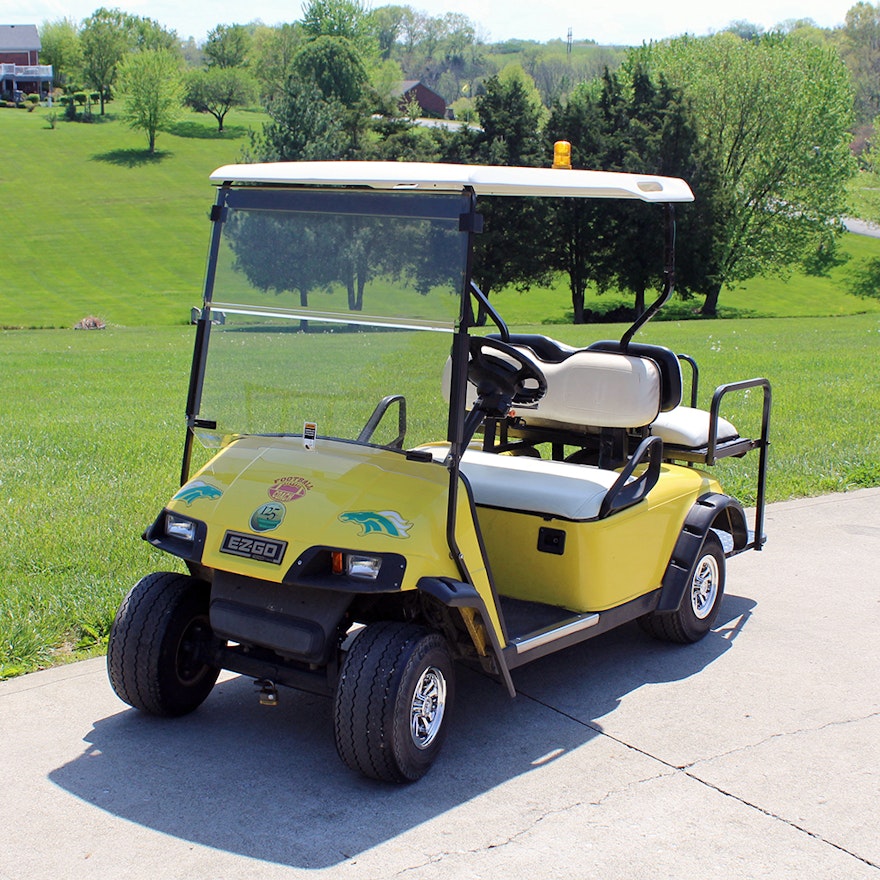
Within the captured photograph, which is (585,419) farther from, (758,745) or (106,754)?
(106,754)

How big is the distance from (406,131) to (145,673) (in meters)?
44.6

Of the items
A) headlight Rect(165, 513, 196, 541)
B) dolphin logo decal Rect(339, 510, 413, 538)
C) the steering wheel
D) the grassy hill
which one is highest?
the steering wheel

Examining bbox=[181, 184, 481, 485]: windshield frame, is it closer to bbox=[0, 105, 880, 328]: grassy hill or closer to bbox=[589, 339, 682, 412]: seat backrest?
bbox=[589, 339, 682, 412]: seat backrest

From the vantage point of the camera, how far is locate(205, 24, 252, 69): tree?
10469cm

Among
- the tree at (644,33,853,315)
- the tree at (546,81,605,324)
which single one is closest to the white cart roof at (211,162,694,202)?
the tree at (546,81,605,324)

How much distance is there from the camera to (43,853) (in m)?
3.05

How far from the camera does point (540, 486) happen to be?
433 centimetres

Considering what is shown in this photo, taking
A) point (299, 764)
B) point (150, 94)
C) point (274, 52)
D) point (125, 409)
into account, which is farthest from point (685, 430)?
point (274, 52)

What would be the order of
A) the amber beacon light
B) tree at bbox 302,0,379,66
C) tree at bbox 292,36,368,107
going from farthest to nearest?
tree at bbox 302,0,379,66
tree at bbox 292,36,368,107
the amber beacon light

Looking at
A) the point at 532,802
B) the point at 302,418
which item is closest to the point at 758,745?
the point at 532,802

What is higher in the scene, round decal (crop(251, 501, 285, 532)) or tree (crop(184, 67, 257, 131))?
tree (crop(184, 67, 257, 131))

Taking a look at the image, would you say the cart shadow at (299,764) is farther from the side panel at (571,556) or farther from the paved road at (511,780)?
the side panel at (571,556)

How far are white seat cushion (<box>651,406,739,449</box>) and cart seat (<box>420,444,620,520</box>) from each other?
669 millimetres

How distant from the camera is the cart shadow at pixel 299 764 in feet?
10.5
